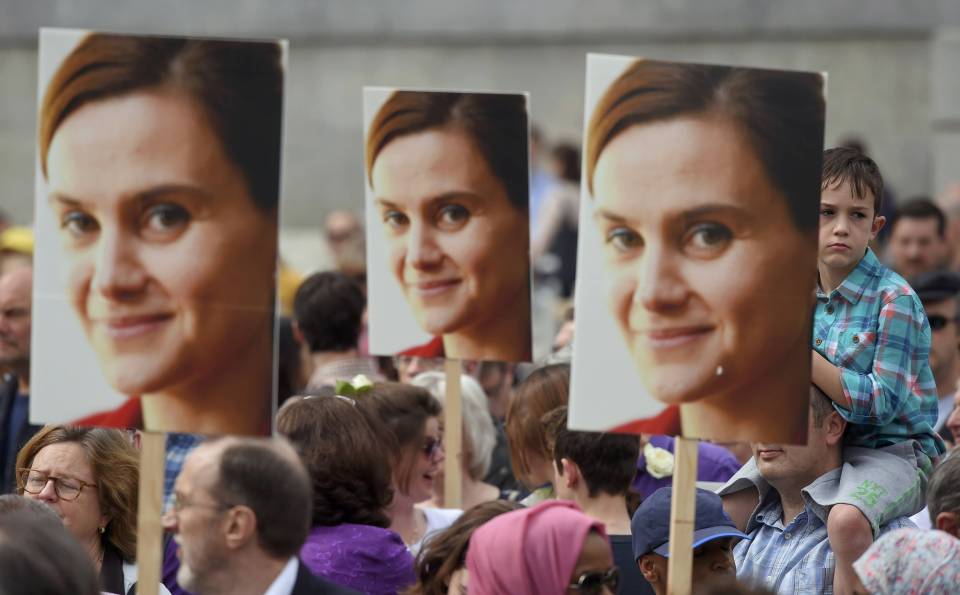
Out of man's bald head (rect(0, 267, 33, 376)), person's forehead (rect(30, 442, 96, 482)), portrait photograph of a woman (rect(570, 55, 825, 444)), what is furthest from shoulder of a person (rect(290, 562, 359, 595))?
man's bald head (rect(0, 267, 33, 376))

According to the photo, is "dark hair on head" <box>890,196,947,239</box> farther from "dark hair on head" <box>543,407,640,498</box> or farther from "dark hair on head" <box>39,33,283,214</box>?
"dark hair on head" <box>39,33,283,214</box>

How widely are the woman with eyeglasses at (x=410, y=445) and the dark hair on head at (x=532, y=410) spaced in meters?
0.29

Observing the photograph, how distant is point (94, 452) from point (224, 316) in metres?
1.17

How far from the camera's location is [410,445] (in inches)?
253

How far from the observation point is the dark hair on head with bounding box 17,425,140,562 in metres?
5.78

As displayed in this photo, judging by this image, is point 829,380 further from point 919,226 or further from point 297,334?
point 919,226

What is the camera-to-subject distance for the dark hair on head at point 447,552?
5.04 meters

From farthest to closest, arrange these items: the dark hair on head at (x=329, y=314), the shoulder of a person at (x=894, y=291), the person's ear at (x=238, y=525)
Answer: the dark hair on head at (x=329, y=314)
the shoulder of a person at (x=894, y=291)
the person's ear at (x=238, y=525)

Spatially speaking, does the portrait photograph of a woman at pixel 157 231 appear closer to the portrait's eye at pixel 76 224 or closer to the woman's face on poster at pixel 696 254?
the portrait's eye at pixel 76 224

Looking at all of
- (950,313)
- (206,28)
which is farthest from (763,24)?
(950,313)

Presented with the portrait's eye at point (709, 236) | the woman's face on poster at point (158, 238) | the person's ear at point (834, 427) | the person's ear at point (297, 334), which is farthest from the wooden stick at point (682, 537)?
the person's ear at point (297, 334)

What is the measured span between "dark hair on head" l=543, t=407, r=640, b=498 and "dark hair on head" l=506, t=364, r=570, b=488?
54 centimetres

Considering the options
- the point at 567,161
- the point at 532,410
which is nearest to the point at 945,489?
the point at 532,410

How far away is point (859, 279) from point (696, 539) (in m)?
0.94
